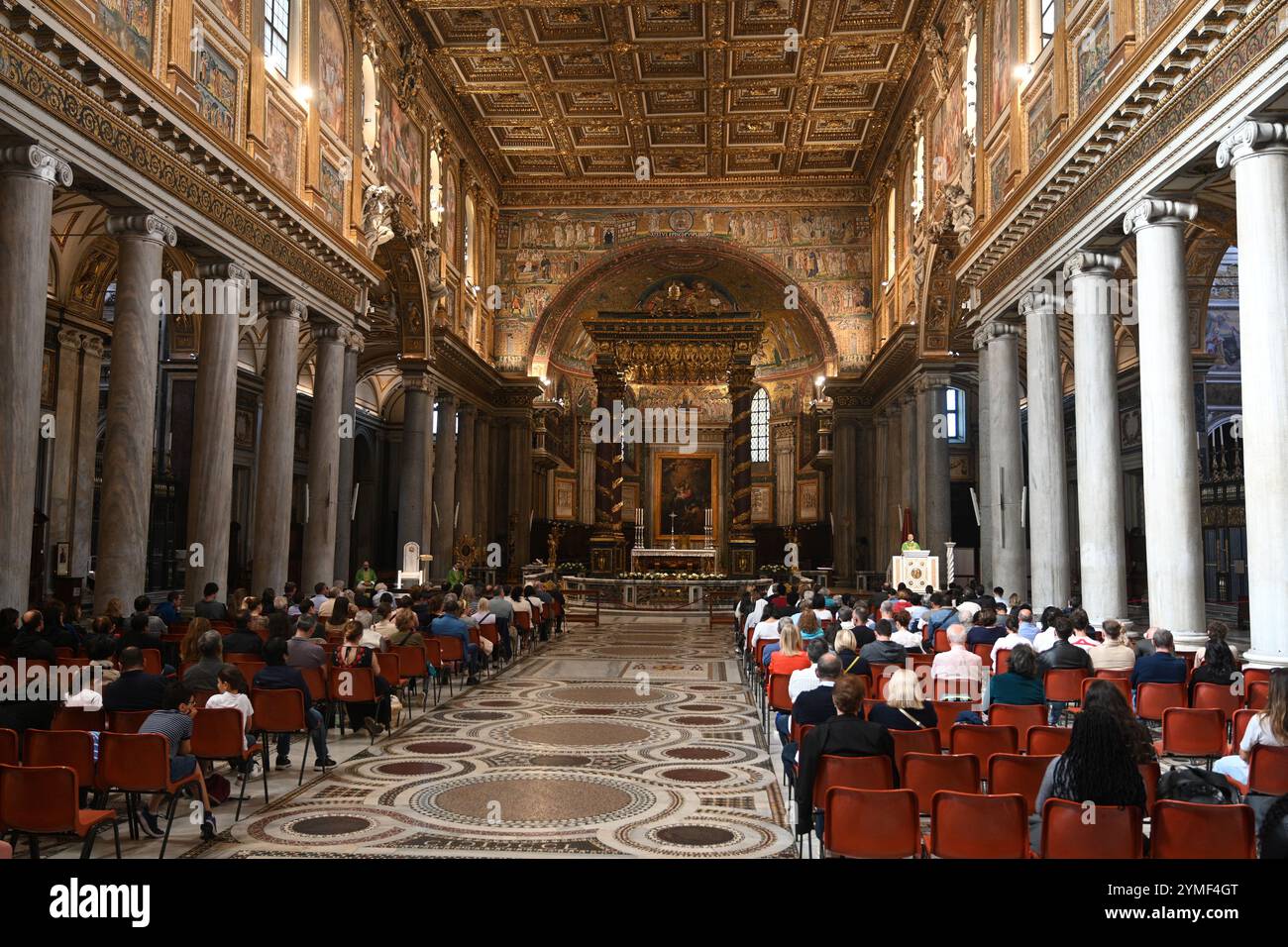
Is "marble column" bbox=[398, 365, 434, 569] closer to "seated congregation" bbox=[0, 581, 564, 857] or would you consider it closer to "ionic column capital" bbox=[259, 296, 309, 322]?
"ionic column capital" bbox=[259, 296, 309, 322]

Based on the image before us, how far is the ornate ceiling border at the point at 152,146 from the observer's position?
10.6 m

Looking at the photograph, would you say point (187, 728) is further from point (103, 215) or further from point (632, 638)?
point (103, 215)

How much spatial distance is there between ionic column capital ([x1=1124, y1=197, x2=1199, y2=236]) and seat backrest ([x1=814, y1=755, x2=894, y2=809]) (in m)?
10.3

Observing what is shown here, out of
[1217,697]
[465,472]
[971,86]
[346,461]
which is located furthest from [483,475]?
[1217,697]

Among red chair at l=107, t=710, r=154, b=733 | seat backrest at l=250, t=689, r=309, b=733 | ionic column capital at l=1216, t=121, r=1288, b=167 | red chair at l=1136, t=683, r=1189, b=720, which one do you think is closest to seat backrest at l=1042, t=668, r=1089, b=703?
red chair at l=1136, t=683, r=1189, b=720

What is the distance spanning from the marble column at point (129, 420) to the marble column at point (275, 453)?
14.8 feet

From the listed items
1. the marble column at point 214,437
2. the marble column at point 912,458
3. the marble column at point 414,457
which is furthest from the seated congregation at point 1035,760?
the marble column at point 414,457

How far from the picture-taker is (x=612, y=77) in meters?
27.8

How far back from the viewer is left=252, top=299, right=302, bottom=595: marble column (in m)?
18.0

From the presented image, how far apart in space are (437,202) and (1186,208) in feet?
66.7

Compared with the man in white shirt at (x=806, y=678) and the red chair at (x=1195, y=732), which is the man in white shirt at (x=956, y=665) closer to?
the man in white shirt at (x=806, y=678)

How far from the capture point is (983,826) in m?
4.55

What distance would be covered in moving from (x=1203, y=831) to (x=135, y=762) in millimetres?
5846
